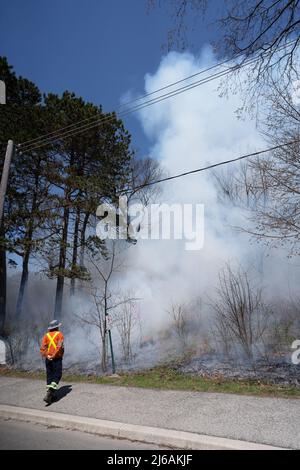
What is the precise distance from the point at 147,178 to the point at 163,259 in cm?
1083

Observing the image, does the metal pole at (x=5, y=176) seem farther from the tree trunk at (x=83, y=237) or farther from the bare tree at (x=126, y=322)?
the tree trunk at (x=83, y=237)

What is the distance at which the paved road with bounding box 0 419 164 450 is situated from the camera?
14.6ft

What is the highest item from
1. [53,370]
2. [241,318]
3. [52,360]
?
[241,318]

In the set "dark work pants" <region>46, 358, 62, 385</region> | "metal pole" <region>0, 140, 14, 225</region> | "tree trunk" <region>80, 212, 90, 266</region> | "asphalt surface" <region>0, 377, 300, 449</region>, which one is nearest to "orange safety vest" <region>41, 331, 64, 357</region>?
"dark work pants" <region>46, 358, 62, 385</region>

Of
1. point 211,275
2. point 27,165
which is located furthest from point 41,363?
point 27,165

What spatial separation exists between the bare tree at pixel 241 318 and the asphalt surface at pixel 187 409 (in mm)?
2623

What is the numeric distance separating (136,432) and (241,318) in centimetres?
451

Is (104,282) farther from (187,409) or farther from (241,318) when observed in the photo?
(187,409)

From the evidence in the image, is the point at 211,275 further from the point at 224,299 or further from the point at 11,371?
the point at 11,371

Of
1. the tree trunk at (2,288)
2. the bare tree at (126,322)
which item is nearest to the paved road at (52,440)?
the bare tree at (126,322)

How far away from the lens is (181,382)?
7141mm

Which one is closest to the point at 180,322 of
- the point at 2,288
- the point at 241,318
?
the point at 241,318

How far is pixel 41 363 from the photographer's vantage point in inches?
423
